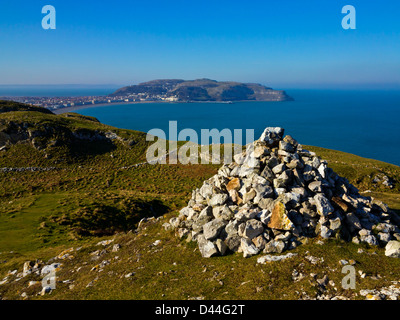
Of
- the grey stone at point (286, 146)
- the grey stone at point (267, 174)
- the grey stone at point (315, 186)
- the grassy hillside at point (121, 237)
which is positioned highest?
the grey stone at point (286, 146)

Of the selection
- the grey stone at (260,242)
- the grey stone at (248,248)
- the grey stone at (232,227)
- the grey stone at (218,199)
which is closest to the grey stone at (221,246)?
the grey stone at (232,227)

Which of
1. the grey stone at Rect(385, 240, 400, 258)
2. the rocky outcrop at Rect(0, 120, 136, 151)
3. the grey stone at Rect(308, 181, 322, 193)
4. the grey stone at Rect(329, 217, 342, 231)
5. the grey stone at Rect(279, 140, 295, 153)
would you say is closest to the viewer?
the grey stone at Rect(385, 240, 400, 258)

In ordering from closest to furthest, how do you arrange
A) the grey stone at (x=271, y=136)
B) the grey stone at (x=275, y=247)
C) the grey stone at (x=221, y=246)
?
the grey stone at (x=275, y=247), the grey stone at (x=221, y=246), the grey stone at (x=271, y=136)

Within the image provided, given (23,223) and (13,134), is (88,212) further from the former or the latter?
(13,134)

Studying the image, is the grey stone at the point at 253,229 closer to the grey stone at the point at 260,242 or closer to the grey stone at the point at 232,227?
the grey stone at the point at 260,242

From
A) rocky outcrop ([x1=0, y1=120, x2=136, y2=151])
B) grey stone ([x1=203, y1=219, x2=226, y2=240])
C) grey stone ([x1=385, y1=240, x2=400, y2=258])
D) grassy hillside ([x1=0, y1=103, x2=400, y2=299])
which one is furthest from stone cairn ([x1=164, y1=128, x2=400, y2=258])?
rocky outcrop ([x1=0, y1=120, x2=136, y2=151])

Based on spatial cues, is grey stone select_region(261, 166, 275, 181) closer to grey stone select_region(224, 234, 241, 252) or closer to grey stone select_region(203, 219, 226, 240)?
grey stone select_region(203, 219, 226, 240)

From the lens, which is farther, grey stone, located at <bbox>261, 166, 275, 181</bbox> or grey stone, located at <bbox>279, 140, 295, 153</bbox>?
grey stone, located at <bbox>279, 140, 295, 153</bbox>
